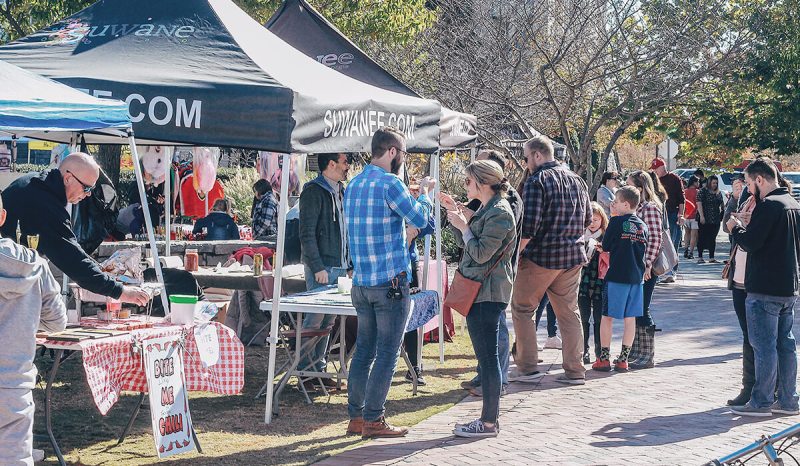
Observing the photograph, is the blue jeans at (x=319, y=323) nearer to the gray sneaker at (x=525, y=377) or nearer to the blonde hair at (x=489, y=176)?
the gray sneaker at (x=525, y=377)

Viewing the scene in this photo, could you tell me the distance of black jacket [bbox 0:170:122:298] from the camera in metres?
6.11

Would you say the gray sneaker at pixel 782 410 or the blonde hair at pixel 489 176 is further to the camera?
the gray sneaker at pixel 782 410

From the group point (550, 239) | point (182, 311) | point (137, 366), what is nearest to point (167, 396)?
point (137, 366)

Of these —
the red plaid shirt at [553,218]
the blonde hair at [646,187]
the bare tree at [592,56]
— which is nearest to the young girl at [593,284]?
the blonde hair at [646,187]

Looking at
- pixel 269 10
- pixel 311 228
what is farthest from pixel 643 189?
pixel 269 10

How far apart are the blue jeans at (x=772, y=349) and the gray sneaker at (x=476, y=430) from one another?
86.4 inches

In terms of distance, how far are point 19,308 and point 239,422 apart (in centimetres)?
343

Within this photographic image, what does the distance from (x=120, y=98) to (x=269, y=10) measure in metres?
12.4

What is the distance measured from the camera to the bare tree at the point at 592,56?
17172mm

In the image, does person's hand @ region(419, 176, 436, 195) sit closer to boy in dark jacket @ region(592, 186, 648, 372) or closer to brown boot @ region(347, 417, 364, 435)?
brown boot @ region(347, 417, 364, 435)

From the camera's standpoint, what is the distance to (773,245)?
25.6 feet

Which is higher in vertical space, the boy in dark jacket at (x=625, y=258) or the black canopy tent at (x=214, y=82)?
the black canopy tent at (x=214, y=82)

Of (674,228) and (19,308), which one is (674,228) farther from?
(19,308)

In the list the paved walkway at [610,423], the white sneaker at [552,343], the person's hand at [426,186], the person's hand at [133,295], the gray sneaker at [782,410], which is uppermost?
the person's hand at [426,186]
